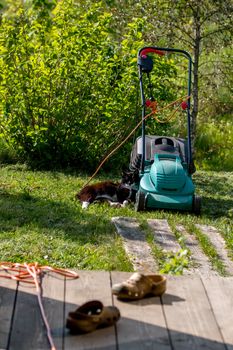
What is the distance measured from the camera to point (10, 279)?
13.4 feet

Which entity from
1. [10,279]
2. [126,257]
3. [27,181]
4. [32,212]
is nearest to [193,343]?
[10,279]

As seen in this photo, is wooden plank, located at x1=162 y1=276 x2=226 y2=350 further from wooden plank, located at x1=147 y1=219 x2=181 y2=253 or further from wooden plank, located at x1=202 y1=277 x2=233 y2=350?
wooden plank, located at x1=147 y1=219 x2=181 y2=253

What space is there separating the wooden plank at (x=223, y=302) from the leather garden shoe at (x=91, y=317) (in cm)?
52

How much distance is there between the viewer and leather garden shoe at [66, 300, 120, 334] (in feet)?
11.2

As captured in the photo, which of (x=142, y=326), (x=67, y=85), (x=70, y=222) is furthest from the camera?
(x=67, y=85)

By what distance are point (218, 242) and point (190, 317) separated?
2.28 m

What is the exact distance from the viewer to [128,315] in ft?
12.0

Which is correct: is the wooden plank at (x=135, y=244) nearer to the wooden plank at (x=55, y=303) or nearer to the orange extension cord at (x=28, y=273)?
the orange extension cord at (x=28, y=273)

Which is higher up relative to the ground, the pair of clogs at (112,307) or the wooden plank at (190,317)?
the pair of clogs at (112,307)

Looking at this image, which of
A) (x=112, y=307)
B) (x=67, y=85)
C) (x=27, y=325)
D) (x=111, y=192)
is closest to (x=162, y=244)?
(x=111, y=192)

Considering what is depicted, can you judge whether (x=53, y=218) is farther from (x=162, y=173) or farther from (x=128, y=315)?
(x=128, y=315)

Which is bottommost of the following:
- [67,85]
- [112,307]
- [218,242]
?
[218,242]

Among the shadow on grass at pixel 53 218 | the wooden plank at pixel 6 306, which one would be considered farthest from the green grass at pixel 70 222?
the wooden plank at pixel 6 306

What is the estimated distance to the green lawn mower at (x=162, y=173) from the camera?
6.75 metres
